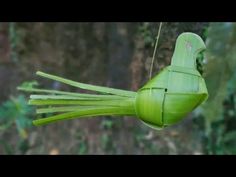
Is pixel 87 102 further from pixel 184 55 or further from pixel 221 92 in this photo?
pixel 221 92

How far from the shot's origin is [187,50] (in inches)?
21.8

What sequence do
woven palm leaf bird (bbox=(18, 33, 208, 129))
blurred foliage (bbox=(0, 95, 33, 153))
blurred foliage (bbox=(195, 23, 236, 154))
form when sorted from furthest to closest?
blurred foliage (bbox=(0, 95, 33, 153)) → blurred foliage (bbox=(195, 23, 236, 154)) → woven palm leaf bird (bbox=(18, 33, 208, 129))

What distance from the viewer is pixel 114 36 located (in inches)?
72.1

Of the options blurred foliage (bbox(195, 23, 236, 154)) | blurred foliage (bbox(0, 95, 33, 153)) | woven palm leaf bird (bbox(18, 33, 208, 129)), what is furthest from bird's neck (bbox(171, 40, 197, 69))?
blurred foliage (bbox(0, 95, 33, 153))

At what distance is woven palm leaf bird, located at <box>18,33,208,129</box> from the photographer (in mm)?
534

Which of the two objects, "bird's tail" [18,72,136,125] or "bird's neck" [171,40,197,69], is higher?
"bird's neck" [171,40,197,69]

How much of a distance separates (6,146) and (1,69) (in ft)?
1.00

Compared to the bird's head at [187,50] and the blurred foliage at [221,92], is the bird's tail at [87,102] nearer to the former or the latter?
the bird's head at [187,50]

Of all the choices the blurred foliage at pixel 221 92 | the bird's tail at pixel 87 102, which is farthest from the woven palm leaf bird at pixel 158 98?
the blurred foliage at pixel 221 92

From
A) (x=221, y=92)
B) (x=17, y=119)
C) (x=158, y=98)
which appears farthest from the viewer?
(x=17, y=119)

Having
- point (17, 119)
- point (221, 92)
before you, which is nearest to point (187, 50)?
point (221, 92)

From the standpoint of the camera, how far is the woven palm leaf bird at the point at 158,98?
1.75 feet

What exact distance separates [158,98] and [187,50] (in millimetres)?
71

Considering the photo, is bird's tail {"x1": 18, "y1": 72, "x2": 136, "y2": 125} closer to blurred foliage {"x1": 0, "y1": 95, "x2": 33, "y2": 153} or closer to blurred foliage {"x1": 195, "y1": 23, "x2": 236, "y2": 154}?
blurred foliage {"x1": 195, "y1": 23, "x2": 236, "y2": 154}
